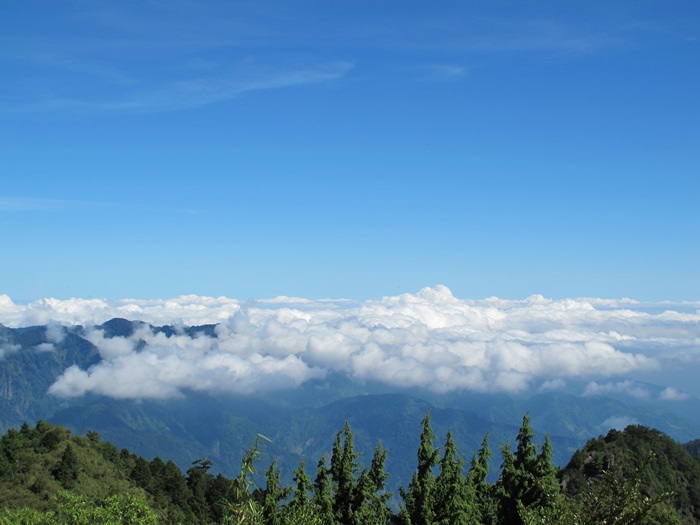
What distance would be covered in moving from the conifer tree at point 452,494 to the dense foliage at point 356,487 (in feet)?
0.31

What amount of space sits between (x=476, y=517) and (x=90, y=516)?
92.3ft

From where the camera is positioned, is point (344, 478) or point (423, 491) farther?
point (344, 478)

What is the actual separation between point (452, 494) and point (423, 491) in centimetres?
272

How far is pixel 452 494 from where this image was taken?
1932 inches

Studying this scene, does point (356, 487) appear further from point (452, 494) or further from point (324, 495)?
point (452, 494)

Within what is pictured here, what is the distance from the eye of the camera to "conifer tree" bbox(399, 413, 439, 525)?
49594mm

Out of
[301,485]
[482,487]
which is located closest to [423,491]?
[482,487]

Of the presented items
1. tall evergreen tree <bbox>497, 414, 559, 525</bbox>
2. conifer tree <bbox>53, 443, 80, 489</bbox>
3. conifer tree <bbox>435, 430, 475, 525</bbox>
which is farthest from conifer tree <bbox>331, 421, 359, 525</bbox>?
conifer tree <bbox>53, 443, 80, 489</bbox>

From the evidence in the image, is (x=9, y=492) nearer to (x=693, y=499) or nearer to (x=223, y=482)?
(x=223, y=482)

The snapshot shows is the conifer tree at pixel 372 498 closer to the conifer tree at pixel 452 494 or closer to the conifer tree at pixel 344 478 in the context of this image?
the conifer tree at pixel 344 478

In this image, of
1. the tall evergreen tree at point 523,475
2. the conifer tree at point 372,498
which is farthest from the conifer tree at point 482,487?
the conifer tree at point 372,498

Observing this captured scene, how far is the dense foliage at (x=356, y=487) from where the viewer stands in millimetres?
20656

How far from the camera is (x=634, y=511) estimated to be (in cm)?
1897

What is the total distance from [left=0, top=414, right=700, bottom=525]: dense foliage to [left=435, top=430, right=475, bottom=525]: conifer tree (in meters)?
0.09
